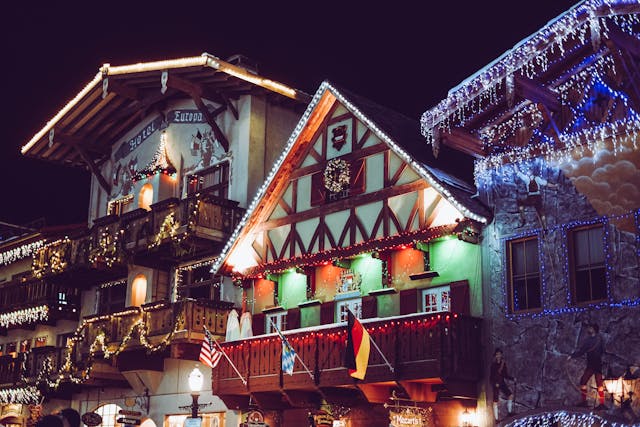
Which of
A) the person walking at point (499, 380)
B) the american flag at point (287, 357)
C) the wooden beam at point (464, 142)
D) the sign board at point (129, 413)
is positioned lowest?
the sign board at point (129, 413)

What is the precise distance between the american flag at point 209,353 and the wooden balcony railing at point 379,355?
597 mm

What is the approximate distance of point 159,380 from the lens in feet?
102

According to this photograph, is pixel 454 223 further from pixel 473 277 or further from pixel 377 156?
pixel 377 156

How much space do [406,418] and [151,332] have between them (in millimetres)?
10238

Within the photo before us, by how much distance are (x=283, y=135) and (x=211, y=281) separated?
570cm

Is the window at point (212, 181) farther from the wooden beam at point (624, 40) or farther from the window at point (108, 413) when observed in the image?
the wooden beam at point (624, 40)

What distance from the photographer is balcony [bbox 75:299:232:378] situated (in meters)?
28.2

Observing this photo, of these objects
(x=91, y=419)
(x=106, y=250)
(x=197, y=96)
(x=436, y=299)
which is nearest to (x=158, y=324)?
(x=91, y=419)

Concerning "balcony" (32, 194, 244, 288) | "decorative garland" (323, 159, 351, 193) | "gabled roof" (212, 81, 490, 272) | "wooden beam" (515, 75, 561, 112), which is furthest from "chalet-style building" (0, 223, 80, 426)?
"wooden beam" (515, 75, 561, 112)

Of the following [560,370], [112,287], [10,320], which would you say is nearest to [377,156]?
[560,370]

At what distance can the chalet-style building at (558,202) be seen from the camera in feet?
64.1

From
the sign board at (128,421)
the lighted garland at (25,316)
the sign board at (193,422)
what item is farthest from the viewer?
the lighted garland at (25,316)

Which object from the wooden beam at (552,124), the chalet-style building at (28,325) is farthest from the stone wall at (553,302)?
the chalet-style building at (28,325)

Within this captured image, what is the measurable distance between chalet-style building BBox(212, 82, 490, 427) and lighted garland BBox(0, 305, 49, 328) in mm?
11556
